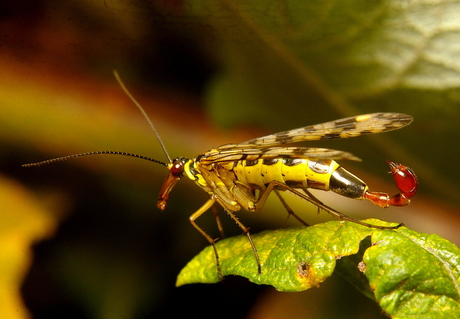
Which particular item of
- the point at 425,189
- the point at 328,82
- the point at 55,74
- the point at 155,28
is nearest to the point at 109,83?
the point at 55,74

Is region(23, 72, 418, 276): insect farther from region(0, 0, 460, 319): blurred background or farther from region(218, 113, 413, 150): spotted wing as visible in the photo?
region(0, 0, 460, 319): blurred background

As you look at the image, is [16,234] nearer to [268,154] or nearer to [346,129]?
[268,154]

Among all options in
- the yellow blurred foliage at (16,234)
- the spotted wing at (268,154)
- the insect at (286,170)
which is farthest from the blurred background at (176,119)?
the spotted wing at (268,154)

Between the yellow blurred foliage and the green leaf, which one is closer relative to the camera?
the green leaf

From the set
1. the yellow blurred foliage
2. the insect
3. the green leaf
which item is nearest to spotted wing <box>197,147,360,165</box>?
the insect

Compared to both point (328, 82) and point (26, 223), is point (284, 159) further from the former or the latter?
point (26, 223)

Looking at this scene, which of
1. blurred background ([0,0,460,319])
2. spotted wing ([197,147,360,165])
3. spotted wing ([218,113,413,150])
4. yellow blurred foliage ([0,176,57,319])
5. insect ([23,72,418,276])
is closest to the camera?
spotted wing ([197,147,360,165])

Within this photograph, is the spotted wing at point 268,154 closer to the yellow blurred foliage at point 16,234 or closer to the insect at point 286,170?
the insect at point 286,170
